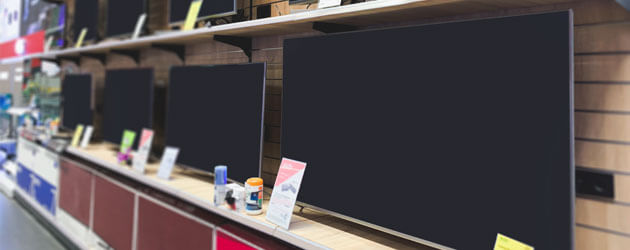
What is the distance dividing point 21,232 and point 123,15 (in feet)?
7.60

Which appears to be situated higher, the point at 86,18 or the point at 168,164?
the point at 86,18

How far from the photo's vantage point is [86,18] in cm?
386

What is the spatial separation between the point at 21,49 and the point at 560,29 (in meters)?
7.10

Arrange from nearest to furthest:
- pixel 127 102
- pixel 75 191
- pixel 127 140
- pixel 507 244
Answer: pixel 507 244 < pixel 127 140 < pixel 127 102 < pixel 75 191

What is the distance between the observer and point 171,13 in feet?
8.73

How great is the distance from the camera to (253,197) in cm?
159

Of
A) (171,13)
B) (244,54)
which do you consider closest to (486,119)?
(244,54)

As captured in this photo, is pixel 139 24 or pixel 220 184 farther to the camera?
pixel 139 24

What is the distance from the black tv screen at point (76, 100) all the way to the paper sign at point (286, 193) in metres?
2.86

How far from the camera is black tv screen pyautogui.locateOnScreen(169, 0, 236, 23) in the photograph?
2.11 meters

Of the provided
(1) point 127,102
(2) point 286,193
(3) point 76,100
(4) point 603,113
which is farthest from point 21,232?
(4) point 603,113

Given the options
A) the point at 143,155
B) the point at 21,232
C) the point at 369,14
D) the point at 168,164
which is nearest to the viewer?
the point at 369,14

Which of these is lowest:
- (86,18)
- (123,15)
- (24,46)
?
(123,15)

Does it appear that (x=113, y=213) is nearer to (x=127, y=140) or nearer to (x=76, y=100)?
(x=127, y=140)
